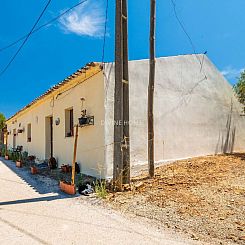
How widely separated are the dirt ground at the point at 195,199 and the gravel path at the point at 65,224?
49 cm

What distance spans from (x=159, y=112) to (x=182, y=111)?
46.5 inches

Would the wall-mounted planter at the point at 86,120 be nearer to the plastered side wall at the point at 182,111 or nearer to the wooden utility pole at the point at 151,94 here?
the plastered side wall at the point at 182,111

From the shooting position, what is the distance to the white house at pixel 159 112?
941cm

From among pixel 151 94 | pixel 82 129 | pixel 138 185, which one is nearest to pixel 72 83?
pixel 82 129

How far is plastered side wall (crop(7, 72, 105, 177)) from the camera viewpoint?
941cm

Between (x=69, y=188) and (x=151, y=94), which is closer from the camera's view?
(x=69, y=188)

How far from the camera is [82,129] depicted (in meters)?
10.6

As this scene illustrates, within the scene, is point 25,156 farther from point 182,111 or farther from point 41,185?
point 182,111

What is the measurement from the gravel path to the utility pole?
50.5 inches

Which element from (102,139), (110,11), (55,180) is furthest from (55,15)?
(55,180)

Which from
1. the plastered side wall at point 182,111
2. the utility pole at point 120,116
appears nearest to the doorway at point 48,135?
the plastered side wall at point 182,111

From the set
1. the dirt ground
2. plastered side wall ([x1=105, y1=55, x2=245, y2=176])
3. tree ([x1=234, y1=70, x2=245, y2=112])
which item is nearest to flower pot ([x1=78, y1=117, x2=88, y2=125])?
plastered side wall ([x1=105, y1=55, x2=245, y2=176])

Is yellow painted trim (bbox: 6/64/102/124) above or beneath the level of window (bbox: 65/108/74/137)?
above

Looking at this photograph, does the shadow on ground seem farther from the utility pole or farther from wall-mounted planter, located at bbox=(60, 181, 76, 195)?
→ the utility pole
